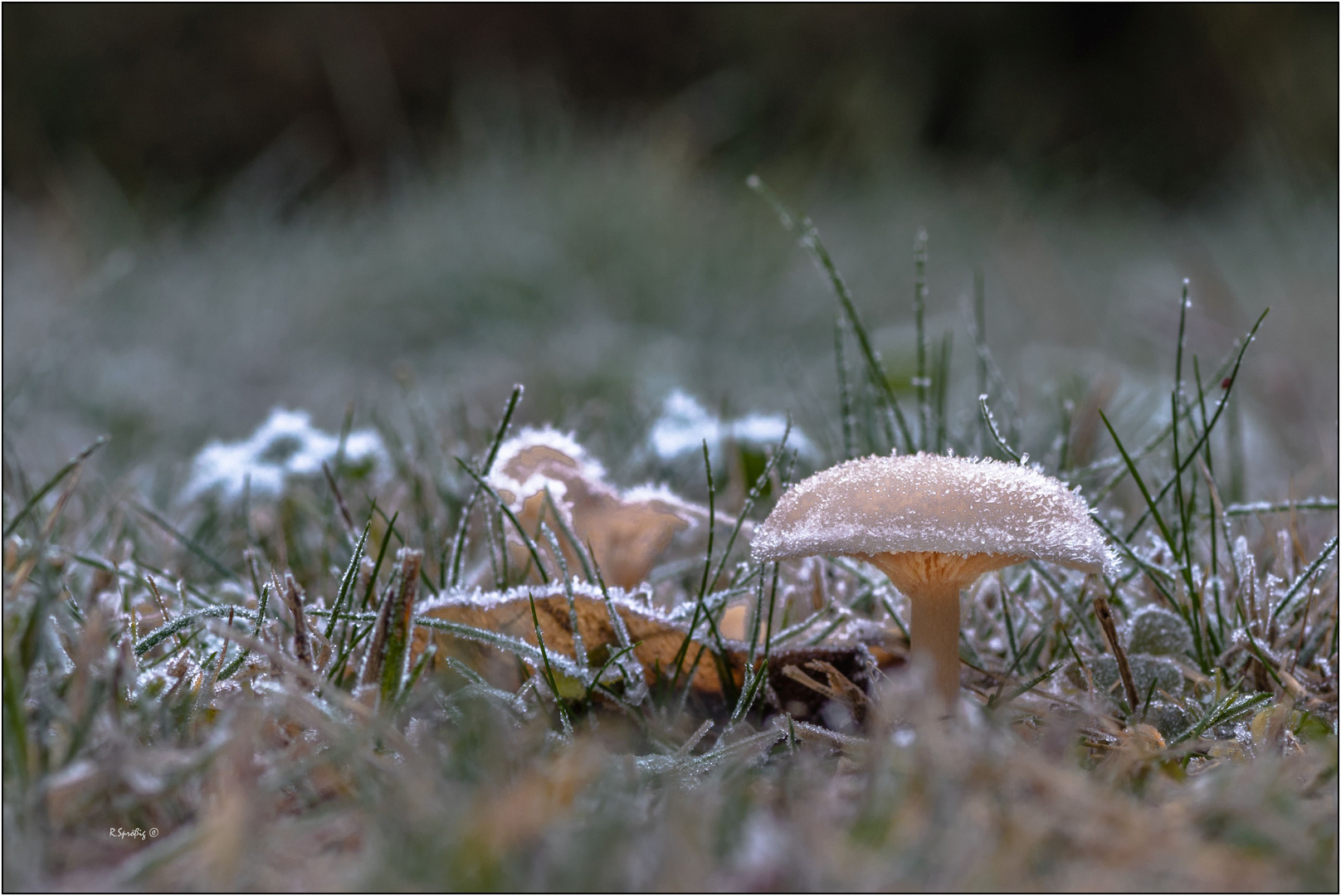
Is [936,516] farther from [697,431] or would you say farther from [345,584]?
[697,431]

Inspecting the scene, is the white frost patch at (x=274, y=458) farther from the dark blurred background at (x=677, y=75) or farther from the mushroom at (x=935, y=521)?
the dark blurred background at (x=677, y=75)

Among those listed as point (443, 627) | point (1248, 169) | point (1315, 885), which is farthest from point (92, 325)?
point (1248, 169)

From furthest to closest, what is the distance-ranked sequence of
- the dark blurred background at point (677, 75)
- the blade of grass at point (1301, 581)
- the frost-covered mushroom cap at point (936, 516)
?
the dark blurred background at point (677, 75), the blade of grass at point (1301, 581), the frost-covered mushroom cap at point (936, 516)

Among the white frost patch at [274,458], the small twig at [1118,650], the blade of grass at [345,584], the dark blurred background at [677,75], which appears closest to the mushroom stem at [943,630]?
the small twig at [1118,650]

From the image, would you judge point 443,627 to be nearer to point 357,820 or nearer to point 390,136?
point 357,820

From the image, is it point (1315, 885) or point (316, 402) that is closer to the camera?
point (1315, 885)

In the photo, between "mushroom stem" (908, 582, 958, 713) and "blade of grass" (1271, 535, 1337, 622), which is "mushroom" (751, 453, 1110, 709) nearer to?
"mushroom stem" (908, 582, 958, 713)

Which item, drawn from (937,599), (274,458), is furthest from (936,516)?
(274,458)
